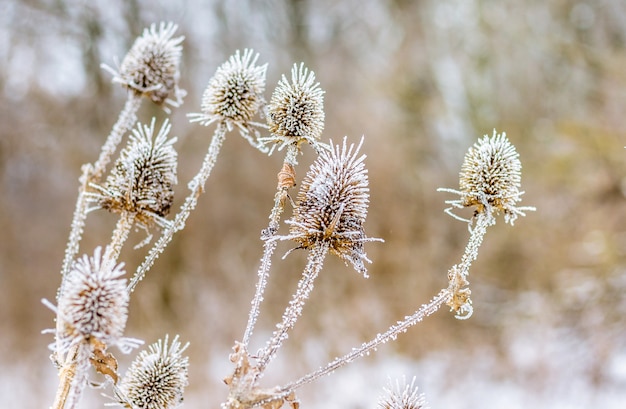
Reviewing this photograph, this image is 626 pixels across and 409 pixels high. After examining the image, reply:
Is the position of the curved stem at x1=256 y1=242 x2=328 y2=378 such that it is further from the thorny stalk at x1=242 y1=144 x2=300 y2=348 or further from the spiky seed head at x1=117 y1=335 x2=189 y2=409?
the spiky seed head at x1=117 y1=335 x2=189 y2=409

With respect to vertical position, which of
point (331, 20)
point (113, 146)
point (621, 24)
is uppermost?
point (331, 20)

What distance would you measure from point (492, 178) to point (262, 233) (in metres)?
0.36

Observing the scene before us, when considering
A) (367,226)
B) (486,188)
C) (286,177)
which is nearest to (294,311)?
(286,177)

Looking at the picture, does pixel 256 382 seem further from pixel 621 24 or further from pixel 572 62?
pixel 621 24

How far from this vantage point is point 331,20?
6.38 m

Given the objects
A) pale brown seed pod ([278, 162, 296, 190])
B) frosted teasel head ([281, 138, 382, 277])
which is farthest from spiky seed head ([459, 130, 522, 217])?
pale brown seed pod ([278, 162, 296, 190])

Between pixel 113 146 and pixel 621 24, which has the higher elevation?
pixel 621 24

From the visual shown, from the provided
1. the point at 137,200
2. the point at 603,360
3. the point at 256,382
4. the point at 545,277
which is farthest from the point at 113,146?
the point at 545,277

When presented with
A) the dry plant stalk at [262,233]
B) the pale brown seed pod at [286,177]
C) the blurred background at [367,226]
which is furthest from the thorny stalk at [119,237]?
the blurred background at [367,226]

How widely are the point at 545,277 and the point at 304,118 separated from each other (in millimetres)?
4550

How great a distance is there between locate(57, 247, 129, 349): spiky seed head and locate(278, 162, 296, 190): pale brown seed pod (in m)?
0.34

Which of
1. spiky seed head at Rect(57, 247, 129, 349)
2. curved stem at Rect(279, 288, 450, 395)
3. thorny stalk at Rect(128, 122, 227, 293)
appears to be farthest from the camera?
thorny stalk at Rect(128, 122, 227, 293)

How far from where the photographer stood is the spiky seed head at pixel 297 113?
1004 millimetres

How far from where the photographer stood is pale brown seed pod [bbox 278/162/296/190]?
101cm
